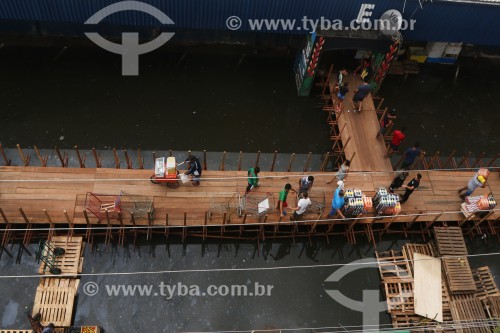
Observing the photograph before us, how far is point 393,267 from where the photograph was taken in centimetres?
1875

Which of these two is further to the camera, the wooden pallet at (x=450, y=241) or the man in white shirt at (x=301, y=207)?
the wooden pallet at (x=450, y=241)

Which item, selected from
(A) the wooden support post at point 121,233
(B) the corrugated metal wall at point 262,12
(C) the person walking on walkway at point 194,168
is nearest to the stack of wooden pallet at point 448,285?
(C) the person walking on walkway at point 194,168

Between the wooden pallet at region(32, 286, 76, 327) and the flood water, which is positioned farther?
the flood water

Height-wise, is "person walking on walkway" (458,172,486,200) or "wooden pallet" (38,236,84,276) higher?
"person walking on walkway" (458,172,486,200)

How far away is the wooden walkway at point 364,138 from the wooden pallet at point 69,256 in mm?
12674

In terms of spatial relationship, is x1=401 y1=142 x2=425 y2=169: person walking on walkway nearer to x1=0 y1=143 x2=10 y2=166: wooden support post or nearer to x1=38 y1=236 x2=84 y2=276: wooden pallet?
x1=38 y1=236 x2=84 y2=276: wooden pallet

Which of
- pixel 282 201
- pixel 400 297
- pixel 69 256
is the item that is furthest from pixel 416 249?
pixel 69 256

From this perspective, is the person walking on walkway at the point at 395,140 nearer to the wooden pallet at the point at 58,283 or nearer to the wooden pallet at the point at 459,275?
the wooden pallet at the point at 459,275

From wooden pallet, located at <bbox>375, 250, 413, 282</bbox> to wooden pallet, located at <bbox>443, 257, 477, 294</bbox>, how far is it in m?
1.57

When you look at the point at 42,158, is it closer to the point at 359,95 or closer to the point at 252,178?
the point at 252,178

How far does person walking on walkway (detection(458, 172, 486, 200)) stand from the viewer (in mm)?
18781

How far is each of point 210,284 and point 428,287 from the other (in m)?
9.05

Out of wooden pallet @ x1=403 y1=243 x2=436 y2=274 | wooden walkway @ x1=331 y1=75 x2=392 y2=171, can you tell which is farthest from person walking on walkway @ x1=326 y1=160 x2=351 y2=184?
wooden pallet @ x1=403 y1=243 x2=436 y2=274

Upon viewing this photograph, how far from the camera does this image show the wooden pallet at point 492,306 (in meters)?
17.4
